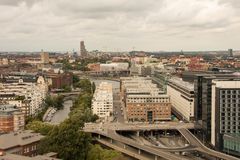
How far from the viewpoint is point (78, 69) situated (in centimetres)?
12825

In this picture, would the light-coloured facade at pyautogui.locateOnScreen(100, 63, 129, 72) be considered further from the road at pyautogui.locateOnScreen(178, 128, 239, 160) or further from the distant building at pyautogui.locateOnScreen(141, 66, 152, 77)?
the road at pyautogui.locateOnScreen(178, 128, 239, 160)

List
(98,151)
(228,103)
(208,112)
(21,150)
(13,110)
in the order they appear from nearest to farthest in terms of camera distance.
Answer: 1. (21,150)
2. (98,151)
3. (228,103)
4. (208,112)
5. (13,110)

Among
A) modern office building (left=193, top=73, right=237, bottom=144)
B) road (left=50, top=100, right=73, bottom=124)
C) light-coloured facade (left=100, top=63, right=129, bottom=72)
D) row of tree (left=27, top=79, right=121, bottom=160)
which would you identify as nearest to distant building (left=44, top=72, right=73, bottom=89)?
road (left=50, top=100, right=73, bottom=124)

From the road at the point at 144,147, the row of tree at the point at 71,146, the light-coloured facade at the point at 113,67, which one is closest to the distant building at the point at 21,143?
the row of tree at the point at 71,146

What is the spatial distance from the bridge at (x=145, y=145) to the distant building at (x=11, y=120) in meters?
5.81

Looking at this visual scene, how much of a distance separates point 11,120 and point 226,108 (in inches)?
731

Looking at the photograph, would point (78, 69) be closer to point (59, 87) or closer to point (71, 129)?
point (59, 87)

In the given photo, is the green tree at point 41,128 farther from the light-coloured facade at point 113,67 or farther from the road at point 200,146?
the light-coloured facade at point 113,67

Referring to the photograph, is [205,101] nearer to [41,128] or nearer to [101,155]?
[101,155]

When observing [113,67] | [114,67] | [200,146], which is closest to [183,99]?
[200,146]

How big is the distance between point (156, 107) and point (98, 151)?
62.0ft

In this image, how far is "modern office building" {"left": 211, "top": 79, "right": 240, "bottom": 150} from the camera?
99.7 feet

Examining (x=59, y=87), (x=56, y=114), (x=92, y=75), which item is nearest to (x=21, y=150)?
(x=56, y=114)

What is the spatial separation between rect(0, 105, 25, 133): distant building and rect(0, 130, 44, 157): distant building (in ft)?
34.2
